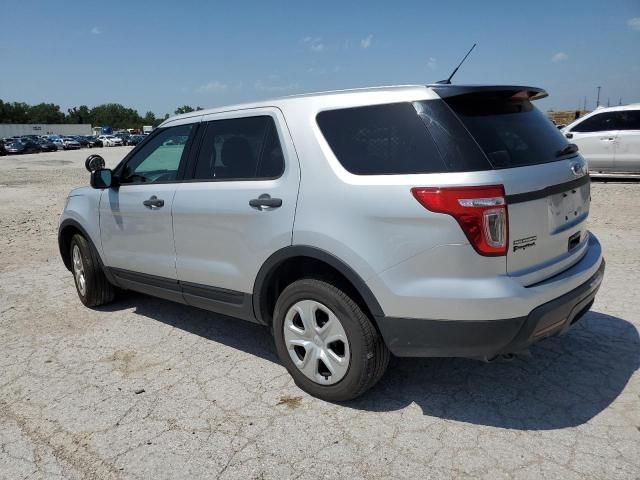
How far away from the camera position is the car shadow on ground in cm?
294

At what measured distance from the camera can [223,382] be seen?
345 cm

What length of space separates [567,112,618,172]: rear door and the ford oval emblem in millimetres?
10206

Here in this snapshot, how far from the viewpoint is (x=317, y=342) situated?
10.0ft

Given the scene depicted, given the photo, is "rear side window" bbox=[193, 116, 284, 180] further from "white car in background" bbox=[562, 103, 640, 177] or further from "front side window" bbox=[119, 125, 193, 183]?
"white car in background" bbox=[562, 103, 640, 177]

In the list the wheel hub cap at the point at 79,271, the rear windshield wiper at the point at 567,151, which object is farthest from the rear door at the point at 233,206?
the wheel hub cap at the point at 79,271

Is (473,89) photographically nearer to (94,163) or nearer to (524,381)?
(524,381)

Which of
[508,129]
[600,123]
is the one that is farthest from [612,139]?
[508,129]

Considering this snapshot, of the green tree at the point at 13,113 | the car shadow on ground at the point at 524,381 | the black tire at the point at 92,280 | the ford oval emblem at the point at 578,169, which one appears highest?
the green tree at the point at 13,113

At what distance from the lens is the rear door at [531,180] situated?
2.53 m

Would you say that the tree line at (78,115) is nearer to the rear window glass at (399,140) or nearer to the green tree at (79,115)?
the green tree at (79,115)

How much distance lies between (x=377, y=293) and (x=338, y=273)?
366 millimetres

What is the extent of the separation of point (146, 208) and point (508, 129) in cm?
271

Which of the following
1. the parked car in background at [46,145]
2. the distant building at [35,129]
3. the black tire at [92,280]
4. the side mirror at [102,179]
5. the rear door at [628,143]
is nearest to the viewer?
the side mirror at [102,179]

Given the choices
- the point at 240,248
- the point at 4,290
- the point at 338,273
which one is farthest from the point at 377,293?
the point at 4,290
